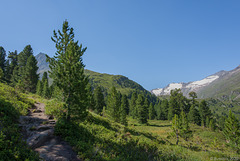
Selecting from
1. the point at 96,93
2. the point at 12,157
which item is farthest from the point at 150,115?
the point at 12,157

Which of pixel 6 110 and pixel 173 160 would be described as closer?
pixel 6 110

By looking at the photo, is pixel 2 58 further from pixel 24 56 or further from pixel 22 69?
pixel 22 69

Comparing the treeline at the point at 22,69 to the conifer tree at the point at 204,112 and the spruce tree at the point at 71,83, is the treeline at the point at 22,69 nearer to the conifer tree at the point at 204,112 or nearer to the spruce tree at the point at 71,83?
the spruce tree at the point at 71,83

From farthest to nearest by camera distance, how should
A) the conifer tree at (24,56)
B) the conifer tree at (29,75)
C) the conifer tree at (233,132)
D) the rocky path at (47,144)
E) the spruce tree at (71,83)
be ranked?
the conifer tree at (24,56) → the conifer tree at (29,75) → the conifer tree at (233,132) → the spruce tree at (71,83) → the rocky path at (47,144)

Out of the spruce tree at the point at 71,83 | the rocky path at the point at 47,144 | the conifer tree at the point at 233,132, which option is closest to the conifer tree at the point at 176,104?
the conifer tree at the point at 233,132

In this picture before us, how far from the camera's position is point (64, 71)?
12594 millimetres

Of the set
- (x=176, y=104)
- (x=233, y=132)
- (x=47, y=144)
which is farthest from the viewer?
(x=176, y=104)

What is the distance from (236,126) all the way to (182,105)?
161 feet

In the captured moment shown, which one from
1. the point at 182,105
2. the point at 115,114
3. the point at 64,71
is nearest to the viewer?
the point at 64,71

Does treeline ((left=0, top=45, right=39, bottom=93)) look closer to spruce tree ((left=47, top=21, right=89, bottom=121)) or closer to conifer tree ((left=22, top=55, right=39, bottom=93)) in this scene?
conifer tree ((left=22, top=55, right=39, bottom=93))

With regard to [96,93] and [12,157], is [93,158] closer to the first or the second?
[12,157]

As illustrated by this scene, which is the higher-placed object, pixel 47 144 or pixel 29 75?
pixel 29 75

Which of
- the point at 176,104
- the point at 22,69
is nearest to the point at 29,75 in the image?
the point at 22,69

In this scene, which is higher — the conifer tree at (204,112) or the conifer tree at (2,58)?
the conifer tree at (2,58)
